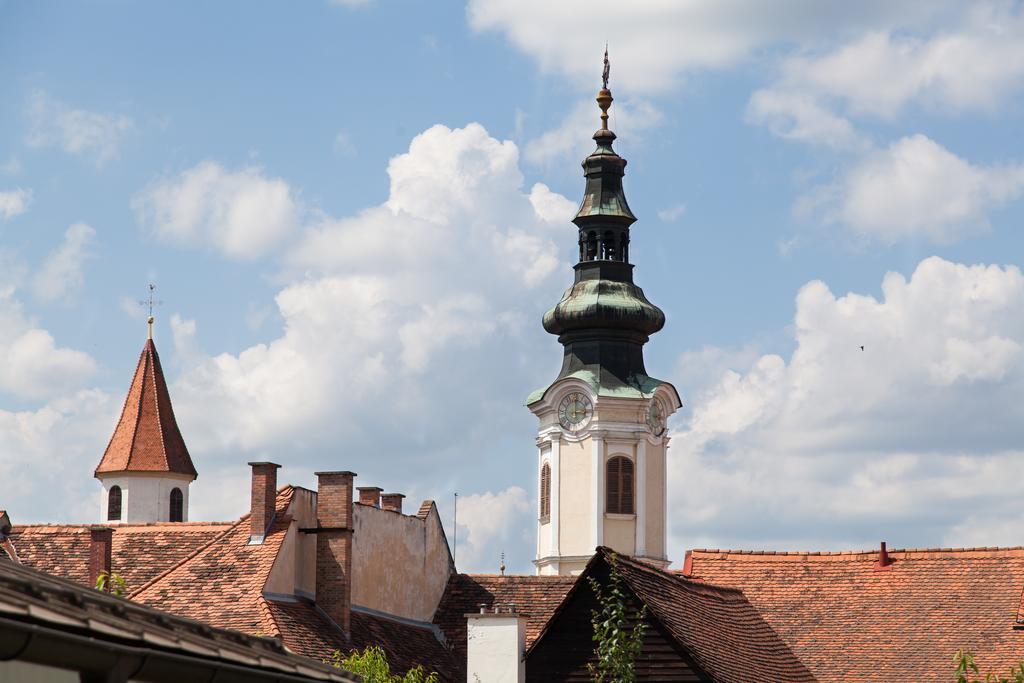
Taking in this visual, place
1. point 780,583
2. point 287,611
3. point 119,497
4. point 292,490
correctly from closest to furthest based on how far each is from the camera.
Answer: point 287,611
point 292,490
point 780,583
point 119,497

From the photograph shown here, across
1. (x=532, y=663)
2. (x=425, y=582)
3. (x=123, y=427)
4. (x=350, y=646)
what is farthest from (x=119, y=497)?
(x=532, y=663)

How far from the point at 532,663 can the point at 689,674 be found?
272cm

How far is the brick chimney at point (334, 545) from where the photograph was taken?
3772 cm

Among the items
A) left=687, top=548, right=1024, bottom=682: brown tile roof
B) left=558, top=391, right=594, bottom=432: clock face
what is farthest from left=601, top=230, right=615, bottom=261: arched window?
left=687, top=548, right=1024, bottom=682: brown tile roof

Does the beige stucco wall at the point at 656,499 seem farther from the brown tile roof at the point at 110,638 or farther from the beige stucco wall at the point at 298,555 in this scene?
the brown tile roof at the point at 110,638

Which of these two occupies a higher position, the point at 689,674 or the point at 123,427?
the point at 123,427

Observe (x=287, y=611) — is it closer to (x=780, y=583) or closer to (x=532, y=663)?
(x=532, y=663)

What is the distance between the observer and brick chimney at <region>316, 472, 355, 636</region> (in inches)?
1485

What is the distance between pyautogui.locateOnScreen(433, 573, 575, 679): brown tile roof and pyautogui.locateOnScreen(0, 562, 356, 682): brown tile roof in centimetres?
3278

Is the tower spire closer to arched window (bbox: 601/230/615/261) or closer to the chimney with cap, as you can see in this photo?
arched window (bbox: 601/230/615/261)

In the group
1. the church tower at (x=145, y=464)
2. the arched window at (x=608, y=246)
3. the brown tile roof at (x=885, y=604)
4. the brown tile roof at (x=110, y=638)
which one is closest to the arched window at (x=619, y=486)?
the arched window at (x=608, y=246)

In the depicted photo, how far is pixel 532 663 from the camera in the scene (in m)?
31.6

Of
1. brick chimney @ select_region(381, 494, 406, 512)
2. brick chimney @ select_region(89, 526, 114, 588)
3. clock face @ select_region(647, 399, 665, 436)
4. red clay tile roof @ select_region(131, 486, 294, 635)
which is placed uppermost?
clock face @ select_region(647, 399, 665, 436)

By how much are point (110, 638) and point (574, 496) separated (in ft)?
211
